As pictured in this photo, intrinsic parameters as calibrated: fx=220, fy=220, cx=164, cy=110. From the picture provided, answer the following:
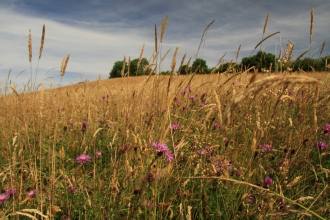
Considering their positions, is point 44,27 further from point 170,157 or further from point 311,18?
point 311,18

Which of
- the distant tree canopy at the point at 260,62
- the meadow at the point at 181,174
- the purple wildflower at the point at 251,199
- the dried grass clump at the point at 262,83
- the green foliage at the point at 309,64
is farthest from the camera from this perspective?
the green foliage at the point at 309,64

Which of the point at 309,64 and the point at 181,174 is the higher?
the point at 309,64

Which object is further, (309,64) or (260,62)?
(309,64)

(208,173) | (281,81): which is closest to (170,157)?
(208,173)

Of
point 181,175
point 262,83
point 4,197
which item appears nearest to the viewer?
point 262,83

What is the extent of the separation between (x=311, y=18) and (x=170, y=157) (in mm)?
2221

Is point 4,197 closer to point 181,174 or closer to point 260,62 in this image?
point 181,174

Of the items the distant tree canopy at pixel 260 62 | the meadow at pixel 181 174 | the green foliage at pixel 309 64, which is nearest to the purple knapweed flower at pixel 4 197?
the meadow at pixel 181 174

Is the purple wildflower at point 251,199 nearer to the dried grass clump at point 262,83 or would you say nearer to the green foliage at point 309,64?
the dried grass clump at point 262,83

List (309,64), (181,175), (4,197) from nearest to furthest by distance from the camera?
(4,197) < (181,175) < (309,64)

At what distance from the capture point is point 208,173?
1.37m

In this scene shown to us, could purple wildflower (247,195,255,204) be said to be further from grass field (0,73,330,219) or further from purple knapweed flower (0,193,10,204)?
purple knapweed flower (0,193,10,204)

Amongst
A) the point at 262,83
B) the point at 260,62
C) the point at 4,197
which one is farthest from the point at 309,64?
the point at 4,197

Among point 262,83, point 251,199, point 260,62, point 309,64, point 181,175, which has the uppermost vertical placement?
point 309,64
